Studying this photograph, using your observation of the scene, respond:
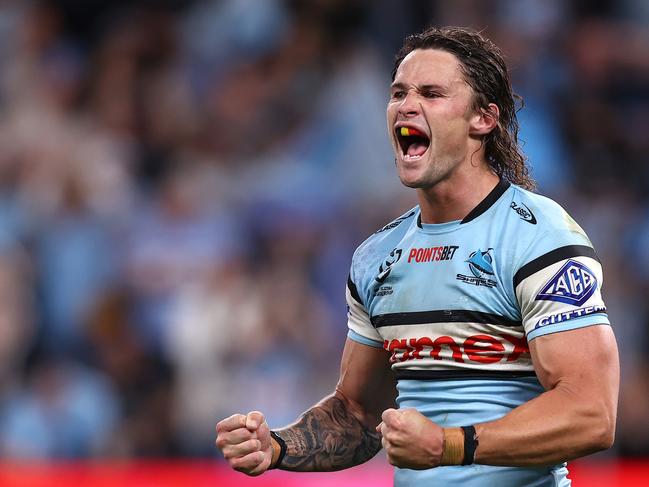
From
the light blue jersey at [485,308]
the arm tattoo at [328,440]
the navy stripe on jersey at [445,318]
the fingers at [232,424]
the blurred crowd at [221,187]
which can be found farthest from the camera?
the blurred crowd at [221,187]

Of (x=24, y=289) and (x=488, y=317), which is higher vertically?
(x=24, y=289)

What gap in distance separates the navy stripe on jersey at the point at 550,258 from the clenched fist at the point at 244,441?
106 cm

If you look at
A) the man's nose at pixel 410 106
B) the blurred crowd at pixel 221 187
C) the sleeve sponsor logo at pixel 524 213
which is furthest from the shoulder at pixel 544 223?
the blurred crowd at pixel 221 187

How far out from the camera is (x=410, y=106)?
180 inches

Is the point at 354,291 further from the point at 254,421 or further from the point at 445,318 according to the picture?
the point at 254,421

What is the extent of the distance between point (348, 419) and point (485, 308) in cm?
94

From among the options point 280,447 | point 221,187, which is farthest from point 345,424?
point 221,187

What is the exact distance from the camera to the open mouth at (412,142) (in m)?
4.60

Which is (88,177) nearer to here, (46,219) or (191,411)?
(46,219)

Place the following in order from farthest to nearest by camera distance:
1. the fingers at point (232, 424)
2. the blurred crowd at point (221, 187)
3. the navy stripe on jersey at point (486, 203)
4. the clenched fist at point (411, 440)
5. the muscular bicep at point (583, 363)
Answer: the blurred crowd at point (221, 187), the navy stripe on jersey at point (486, 203), the fingers at point (232, 424), the muscular bicep at point (583, 363), the clenched fist at point (411, 440)

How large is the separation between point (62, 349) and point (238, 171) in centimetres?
219

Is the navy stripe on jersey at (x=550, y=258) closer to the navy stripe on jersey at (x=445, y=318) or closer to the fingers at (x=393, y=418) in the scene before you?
the navy stripe on jersey at (x=445, y=318)

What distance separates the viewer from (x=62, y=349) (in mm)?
9680

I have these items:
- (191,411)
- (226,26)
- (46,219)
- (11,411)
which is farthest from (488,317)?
(226,26)
